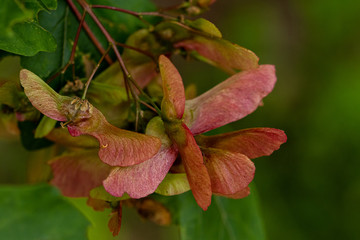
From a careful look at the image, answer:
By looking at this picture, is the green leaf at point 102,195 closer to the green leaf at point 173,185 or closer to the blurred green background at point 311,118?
the green leaf at point 173,185

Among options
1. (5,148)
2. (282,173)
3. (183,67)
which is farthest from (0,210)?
(183,67)

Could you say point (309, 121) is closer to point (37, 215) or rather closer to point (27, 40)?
point (37, 215)

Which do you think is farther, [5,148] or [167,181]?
[5,148]

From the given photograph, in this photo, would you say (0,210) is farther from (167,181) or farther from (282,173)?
(282,173)

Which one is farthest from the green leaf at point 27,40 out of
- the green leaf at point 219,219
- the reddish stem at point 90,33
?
the green leaf at point 219,219

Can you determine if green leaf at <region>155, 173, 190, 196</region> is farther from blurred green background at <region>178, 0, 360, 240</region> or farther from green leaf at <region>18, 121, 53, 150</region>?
blurred green background at <region>178, 0, 360, 240</region>

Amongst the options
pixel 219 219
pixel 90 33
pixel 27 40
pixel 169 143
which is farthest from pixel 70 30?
pixel 219 219

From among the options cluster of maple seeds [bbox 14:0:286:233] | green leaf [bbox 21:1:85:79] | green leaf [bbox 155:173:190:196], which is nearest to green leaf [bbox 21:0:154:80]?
green leaf [bbox 21:1:85:79]
